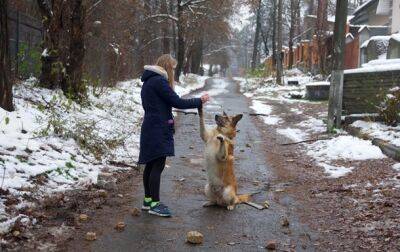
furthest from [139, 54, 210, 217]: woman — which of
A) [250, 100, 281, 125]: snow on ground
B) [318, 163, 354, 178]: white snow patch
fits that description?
[250, 100, 281, 125]: snow on ground

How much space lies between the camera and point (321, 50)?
92.4ft

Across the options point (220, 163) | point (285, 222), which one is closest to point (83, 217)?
point (220, 163)

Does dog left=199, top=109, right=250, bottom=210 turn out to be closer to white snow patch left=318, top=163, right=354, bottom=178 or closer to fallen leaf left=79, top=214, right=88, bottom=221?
fallen leaf left=79, top=214, right=88, bottom=221

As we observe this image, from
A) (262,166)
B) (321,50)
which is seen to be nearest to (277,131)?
(262,166)

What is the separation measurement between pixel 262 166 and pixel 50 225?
522cm

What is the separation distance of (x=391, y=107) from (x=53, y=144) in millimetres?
7090

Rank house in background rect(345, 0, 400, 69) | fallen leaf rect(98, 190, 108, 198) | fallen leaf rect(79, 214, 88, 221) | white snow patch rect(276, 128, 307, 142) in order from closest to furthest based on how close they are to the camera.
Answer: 1. fallen leaf rect(79, 214, 88, 221)
2. fallen leaf rect(98, 190, 108, 198)
3. white snow patch rect(276, 128, 307, 142)
4. house in background rect(345, 0, 400, 69)

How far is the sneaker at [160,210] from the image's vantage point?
6237 mm

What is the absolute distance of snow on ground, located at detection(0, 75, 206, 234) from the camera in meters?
6.59

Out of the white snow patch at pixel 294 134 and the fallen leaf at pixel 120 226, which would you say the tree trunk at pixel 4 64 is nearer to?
the fallen leaf at pixel 120 226

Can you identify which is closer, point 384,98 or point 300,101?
point 384,98

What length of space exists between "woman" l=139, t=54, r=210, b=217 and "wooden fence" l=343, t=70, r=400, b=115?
22.2ft

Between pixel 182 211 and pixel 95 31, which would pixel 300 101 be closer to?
pixel 95 31

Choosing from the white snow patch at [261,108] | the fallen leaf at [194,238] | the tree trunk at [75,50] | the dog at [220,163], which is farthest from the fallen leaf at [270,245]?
the white snow patch at [261,108]
